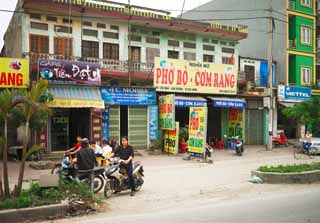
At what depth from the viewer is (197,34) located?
26.3 meters

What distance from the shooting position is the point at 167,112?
67.7 feet

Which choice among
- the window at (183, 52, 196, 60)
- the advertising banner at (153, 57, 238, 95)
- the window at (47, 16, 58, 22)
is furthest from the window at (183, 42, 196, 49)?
the window at (47, 16, 58, 22)

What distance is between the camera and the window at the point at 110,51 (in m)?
23.1

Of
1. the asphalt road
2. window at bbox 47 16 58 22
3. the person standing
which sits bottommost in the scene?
the asphalt road

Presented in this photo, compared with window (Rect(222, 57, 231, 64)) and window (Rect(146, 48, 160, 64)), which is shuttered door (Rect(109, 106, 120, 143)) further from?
window (Rect(222, 57, 231, 64))

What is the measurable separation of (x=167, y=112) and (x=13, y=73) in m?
8.70

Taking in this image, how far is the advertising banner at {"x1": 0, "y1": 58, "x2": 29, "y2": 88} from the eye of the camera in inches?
635

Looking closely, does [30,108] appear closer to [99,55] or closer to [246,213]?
[246,213]

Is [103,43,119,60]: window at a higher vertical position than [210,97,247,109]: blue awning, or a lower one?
higher

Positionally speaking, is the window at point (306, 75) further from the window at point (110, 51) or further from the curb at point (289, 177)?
the curb at point (289, 177)

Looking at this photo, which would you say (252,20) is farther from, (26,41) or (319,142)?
(26,41)

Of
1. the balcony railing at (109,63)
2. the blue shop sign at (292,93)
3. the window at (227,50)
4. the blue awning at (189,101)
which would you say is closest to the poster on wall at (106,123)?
the balcony railing at (109,63)

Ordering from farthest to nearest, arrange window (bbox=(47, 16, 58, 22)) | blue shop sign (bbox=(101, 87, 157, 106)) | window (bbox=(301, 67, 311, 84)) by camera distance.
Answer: window (bbox=(301, 67, 311, 84)) < window (bbox=(47, 16, 58, 22)) < blue shop sign (bbox=(101, 87, 157, 106))

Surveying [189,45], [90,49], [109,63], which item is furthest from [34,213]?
[189,45]
